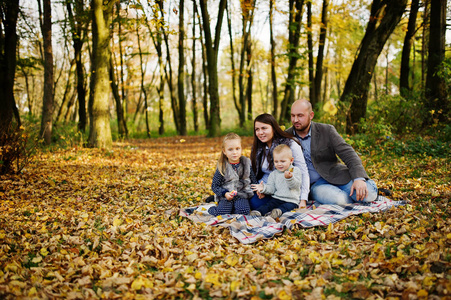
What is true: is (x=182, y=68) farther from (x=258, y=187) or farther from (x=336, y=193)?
(x=336, y=193)

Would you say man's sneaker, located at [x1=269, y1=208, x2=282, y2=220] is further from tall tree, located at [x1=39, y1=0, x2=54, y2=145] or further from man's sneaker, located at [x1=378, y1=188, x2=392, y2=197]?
tall tree, located at [x1=39, y1=0, x2=54, y2=145]

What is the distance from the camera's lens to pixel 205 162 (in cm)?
902

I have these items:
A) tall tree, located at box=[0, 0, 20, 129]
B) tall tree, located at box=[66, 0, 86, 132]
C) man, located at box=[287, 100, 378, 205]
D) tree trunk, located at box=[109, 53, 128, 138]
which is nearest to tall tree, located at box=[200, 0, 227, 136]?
tall tree, located at box=[66, 0, 86, 132]

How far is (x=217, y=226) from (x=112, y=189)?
280 centimetres

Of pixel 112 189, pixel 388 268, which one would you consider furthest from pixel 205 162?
pixel 388 268

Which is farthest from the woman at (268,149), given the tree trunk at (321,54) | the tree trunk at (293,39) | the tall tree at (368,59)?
the tree trunk at (293,39)

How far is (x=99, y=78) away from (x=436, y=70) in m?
10.1

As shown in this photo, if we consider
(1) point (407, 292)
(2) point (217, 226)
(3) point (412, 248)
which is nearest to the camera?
(1) point (407, 292)

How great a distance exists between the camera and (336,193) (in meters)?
4.30

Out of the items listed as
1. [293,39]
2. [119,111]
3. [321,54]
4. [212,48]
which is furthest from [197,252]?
[119,111]

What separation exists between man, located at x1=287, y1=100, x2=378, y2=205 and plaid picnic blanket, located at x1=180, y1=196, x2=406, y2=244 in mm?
208

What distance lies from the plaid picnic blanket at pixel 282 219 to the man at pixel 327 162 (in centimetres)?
21

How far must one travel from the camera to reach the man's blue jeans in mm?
4258

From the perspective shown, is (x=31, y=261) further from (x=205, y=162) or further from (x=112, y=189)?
(x=205, y=162)
